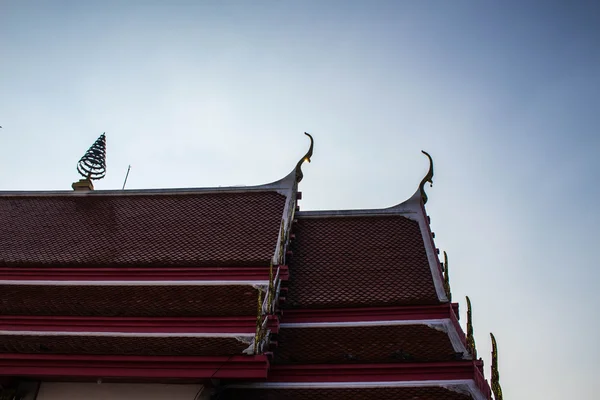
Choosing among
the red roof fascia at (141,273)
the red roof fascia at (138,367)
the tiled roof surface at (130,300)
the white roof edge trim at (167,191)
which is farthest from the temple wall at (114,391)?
the white roof edge trim at (167,191)

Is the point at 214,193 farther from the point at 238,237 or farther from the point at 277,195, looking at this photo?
the point at 238,237

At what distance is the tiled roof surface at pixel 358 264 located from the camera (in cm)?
959

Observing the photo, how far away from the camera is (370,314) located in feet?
30.5

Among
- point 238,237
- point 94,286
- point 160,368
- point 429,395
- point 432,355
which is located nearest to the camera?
point 160,368

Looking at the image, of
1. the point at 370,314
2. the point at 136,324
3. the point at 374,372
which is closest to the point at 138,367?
the point at 136,324

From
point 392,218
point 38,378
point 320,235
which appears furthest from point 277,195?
point 38,378

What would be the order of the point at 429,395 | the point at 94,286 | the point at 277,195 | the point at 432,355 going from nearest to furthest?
the point at 429,395 → the point at 432,355 → the point at 94,286 → the point at 277,195

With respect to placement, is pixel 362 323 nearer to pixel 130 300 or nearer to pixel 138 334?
pixel 138 334

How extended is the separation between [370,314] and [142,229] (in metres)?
4.62

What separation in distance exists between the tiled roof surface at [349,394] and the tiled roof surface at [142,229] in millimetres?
2000

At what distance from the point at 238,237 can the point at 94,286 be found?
2512 mm

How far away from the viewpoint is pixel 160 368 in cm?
→ 737

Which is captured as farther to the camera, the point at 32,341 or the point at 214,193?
the point at 214,193

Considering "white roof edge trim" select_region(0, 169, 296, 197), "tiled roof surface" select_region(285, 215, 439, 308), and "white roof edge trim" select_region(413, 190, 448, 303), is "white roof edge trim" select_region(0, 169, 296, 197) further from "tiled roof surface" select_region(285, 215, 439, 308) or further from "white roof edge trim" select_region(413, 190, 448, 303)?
"white roof edge trim" select_region(413, 190, 448, 303)
